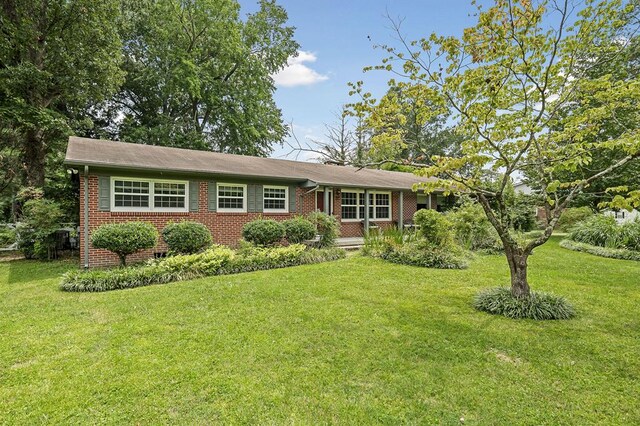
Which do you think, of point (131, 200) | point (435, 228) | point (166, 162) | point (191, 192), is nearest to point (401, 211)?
point (435, 228)

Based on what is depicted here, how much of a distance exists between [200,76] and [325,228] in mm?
17306

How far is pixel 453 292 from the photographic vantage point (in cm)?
667

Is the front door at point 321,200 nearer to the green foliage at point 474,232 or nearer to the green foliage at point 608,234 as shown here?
the green foliage at point 474,232

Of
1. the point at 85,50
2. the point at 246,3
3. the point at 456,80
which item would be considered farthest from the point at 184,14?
the point at 456,80

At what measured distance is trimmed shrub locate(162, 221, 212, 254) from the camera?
363 inches

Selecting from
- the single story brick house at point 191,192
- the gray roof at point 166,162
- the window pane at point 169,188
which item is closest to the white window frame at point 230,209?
the single story brick house at point 191,192

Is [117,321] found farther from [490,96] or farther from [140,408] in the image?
[490,96]

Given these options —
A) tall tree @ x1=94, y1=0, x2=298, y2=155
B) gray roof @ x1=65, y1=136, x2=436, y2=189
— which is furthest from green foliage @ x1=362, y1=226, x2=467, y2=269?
tall tree @ x1=94, y1=0, x2=298, y2=155

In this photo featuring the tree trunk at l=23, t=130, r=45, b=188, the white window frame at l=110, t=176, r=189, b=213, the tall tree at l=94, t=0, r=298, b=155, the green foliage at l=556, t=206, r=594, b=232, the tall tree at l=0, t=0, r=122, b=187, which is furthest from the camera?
the tall tree at l=94, t=0, r=298, b=155

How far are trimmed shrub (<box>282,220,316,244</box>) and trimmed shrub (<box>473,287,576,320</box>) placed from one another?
6.62m

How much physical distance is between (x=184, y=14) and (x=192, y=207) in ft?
60.5

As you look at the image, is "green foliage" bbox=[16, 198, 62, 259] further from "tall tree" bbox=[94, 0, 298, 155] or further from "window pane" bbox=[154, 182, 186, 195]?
"tall tree" bbox=[94, 0, 298, 155]

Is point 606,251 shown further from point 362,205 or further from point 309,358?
point 309,358

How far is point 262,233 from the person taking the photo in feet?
34.6
